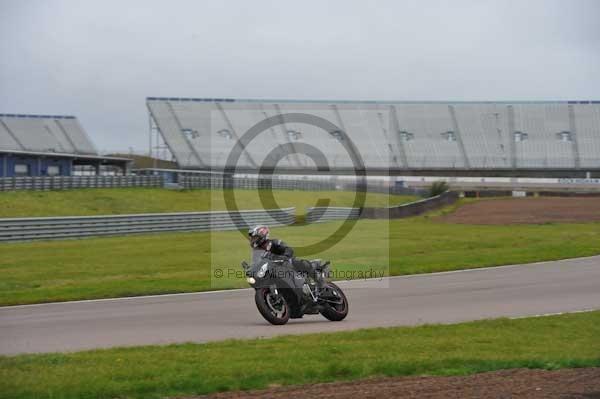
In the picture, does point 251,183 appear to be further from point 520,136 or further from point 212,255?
point 520,136

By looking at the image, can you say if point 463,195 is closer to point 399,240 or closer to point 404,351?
point 399,240

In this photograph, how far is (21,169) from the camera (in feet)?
195

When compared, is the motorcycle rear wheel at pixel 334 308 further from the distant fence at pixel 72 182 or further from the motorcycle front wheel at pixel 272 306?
the distant fence at pixel 72 182

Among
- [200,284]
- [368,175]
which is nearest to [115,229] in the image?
[200,284]

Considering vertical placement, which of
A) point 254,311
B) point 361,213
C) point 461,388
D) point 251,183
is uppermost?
point 251,183

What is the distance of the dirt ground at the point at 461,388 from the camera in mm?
7539

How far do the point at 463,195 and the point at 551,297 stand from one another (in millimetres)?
55571

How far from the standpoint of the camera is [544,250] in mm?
25891

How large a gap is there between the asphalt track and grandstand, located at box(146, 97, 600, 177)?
5521 centimetres

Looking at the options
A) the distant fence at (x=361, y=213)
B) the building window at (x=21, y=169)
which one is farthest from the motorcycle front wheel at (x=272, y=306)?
the building window at (x=21, y=169)

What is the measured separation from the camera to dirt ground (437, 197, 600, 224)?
141 ft

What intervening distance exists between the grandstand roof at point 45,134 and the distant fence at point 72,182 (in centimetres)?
2451

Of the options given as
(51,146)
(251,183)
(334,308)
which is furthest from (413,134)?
(334,308)

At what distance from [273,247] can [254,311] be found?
2278 millimetres
